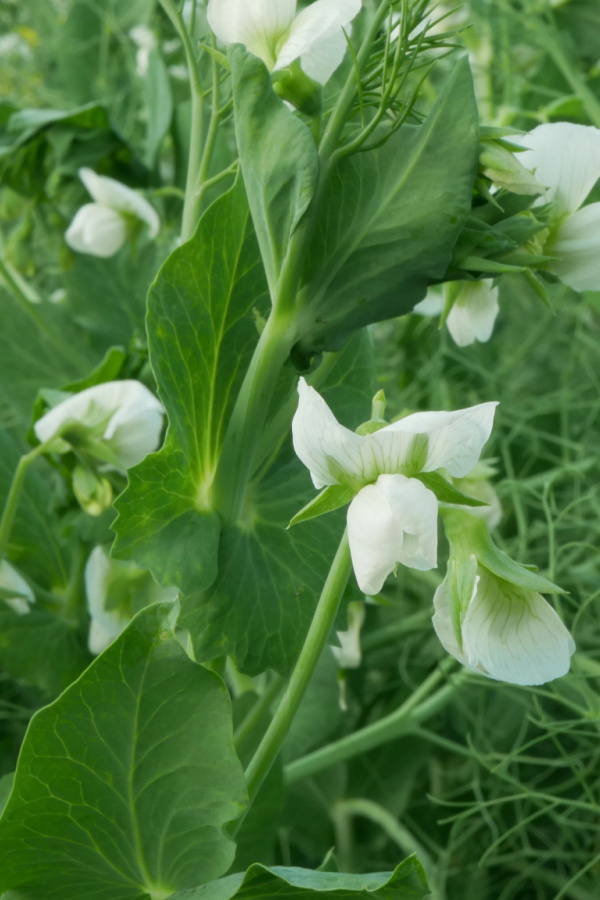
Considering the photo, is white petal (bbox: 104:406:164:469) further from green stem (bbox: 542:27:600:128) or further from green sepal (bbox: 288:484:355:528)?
green stem (bbox: 542:27:600:128)

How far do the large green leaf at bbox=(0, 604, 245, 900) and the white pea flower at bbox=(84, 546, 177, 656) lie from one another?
6.2 inches

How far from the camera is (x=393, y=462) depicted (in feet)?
1.06

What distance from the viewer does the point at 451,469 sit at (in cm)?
32

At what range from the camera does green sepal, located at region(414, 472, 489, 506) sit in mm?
335

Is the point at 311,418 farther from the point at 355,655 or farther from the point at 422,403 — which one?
the point at 422,403

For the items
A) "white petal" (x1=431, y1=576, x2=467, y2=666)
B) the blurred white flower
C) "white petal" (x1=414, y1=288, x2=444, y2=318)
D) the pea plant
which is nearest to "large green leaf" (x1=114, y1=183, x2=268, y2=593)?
the pea plant

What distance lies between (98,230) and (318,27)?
323 mm

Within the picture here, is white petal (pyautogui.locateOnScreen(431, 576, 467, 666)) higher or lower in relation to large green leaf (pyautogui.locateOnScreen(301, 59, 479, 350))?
lower

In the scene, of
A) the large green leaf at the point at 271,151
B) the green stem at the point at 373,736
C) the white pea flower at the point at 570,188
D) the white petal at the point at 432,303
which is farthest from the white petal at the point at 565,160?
the green stem at the point at 373,736

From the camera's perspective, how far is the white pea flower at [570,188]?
0.40 metres

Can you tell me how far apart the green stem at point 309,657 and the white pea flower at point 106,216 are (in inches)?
14.8

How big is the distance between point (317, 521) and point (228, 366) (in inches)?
3.2

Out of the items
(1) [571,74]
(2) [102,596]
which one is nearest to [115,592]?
(2) [102,596]

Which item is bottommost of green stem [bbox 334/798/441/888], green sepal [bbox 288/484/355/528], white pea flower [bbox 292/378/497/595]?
green stem [bbox 334/798/441/888]
